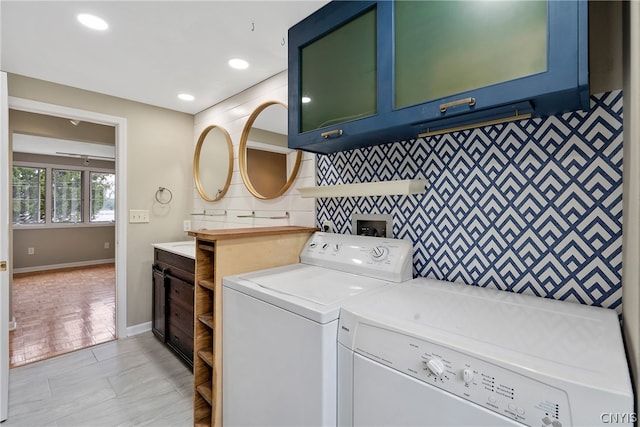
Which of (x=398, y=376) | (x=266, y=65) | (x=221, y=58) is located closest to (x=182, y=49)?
(x=221, y=58)

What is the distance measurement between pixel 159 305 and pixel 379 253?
2.19 meters

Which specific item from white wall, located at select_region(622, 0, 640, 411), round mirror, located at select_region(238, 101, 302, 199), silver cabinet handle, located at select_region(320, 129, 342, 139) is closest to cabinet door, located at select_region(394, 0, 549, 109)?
white wall, located at select_region(622, 0, 640, 411)

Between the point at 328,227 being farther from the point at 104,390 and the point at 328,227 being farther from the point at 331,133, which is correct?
the point at 104,390

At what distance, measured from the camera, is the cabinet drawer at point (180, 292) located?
7.38 feet

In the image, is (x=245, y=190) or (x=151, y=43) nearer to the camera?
(x=151, y=43)

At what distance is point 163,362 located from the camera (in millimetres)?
2400

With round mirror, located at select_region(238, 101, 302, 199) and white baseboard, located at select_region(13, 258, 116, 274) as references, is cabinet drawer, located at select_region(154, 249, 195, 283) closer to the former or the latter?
round mirror, located at select_region(238, 101, 302, 199)

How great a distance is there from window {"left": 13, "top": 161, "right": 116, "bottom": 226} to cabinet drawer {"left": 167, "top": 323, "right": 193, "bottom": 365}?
5311 millimetres

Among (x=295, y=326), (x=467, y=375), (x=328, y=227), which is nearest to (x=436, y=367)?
(x=467, y=375)

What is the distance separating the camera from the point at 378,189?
4.91 feet

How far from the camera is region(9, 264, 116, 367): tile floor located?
2650 millimetres

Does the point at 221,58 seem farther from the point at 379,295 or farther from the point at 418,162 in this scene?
the point at 379,295

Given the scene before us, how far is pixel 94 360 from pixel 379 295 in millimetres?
2509

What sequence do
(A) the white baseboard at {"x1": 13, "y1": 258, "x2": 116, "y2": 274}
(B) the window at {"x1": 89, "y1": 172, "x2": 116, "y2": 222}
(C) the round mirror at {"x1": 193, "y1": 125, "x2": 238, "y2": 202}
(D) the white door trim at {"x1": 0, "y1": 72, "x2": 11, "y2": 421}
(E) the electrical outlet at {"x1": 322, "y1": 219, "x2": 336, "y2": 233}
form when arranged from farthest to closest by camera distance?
(B) the window at {"x1": 89, "y1": 172, "x2": 116, "y2": 222}
(A) the white baseboard at {"x1": 13, "y1": 258, "x2": 116, "y2": 274}
(C) the round mirror at {"x1": 193, "y1": 125, "x2": 238, "y2": 202}
(E) the electrical outlet at {"x1": 322, "y1": 219, "x2": 336, "y2": 233}
(D) the white door trim at {"x1": 0, "y1": 72, "x2": 11, "y2": 421}
